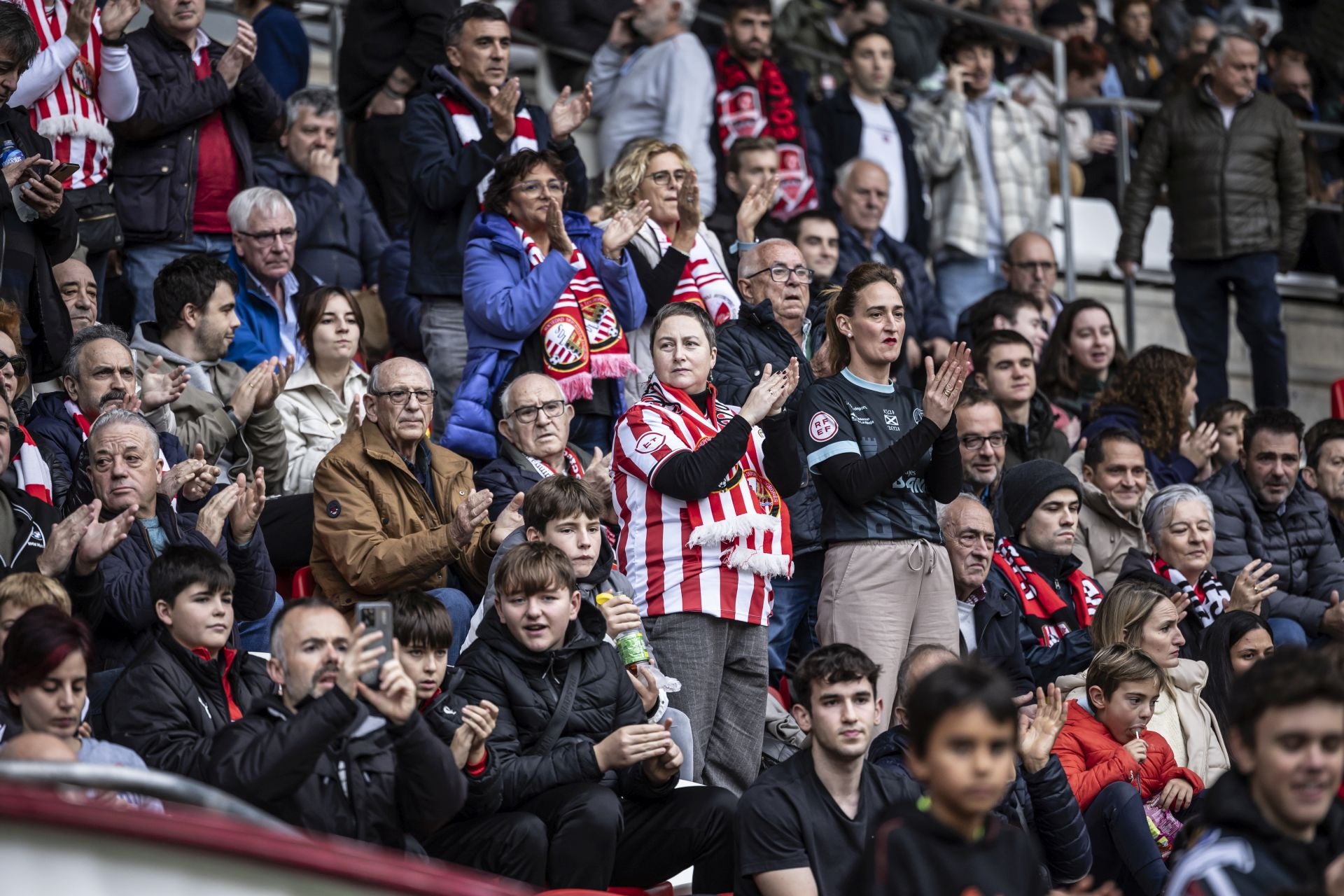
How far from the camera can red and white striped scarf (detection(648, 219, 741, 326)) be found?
8.39 metres

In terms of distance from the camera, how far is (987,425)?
27.0ft

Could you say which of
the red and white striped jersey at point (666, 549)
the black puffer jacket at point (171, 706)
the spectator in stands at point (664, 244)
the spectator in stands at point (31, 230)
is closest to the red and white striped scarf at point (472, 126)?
the spectator in stands at point (664, 244)

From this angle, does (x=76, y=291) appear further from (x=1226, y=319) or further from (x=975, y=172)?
(x=1226, y=319)

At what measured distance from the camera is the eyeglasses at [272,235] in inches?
328

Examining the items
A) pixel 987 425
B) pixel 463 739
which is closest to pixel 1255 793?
pixel 463 739

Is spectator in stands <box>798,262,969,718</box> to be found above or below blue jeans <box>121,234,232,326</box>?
below

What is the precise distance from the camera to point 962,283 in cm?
1132

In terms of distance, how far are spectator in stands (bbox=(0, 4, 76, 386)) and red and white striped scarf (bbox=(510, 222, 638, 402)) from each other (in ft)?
5.92

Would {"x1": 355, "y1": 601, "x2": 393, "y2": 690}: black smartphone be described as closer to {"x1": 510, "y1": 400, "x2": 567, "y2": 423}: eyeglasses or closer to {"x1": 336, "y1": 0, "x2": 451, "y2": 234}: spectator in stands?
{"x1": 510, "y1": 400, "x2": 567, "y2": 423}: eyeglasses

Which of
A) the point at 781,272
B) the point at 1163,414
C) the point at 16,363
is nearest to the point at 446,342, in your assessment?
the point at 781,272

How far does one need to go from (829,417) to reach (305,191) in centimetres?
344

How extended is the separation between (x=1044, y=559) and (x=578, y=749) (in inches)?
111

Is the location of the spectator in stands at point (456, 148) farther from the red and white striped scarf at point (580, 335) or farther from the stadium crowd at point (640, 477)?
the red and white striped scarf at point (580, 335)

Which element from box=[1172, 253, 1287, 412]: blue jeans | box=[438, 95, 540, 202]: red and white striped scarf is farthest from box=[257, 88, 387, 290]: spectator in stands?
box=[1172, 253, 1287, 412]: blue jeans
